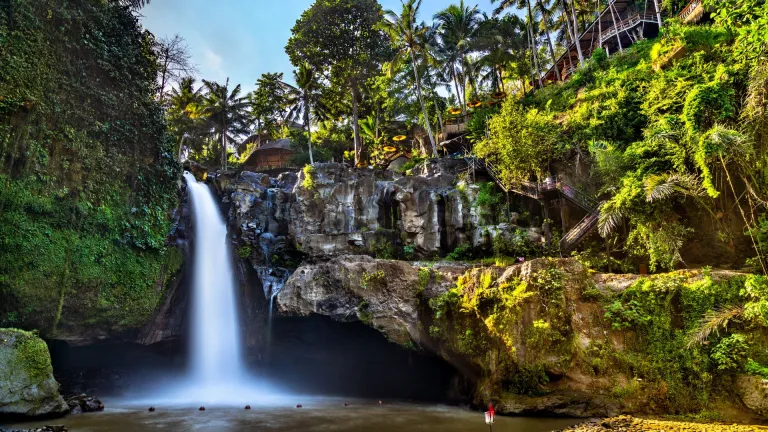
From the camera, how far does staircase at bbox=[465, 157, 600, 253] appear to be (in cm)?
1831

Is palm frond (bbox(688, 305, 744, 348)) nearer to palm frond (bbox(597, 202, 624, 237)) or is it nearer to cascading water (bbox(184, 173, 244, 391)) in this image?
palm frond (bbox(597, 202, 624, 237))

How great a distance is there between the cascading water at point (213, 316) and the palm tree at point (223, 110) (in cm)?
2043

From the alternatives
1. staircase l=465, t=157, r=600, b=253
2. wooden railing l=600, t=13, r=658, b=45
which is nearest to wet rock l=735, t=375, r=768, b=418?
staircase l=465, t=157, r=600, b=253

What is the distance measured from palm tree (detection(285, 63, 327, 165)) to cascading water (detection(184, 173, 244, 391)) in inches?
549

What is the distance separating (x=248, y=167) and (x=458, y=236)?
89.4ft

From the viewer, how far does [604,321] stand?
1318 cm

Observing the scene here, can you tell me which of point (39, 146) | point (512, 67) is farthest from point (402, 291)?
point (512, 67)

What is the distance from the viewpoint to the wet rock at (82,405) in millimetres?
14631

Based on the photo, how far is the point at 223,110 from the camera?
41.9 m

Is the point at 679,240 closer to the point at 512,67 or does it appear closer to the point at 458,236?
the point at 458,236

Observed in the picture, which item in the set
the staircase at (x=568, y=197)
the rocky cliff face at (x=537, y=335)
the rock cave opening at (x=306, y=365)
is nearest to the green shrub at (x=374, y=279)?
the rocky cliff face at (x=537, y=335)

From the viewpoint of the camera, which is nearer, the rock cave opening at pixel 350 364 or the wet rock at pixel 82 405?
the wet rock at pixel 82 405

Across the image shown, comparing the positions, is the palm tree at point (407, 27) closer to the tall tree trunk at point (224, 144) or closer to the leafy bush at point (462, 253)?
the leafy bush at point (462, 253)

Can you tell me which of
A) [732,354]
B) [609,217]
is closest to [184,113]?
[609,217]
